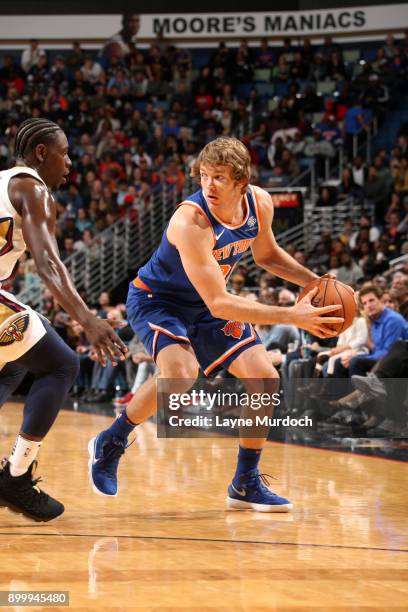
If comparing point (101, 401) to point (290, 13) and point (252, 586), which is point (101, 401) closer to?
A: point (252, 586)

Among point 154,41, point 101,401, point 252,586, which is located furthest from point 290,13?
point 252,586

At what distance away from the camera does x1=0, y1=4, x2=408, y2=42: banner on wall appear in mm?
18562

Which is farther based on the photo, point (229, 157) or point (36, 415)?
point (229, 157)

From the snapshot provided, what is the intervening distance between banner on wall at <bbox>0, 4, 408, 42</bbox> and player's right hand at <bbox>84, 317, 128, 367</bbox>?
53.4ft

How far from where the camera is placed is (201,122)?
702 inches

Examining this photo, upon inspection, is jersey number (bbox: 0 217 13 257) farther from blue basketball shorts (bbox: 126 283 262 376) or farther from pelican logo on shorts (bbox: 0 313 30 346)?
blue basketball shorts (bbox: 126 283 262 376)

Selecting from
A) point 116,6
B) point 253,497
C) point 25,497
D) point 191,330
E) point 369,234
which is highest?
point 116,6

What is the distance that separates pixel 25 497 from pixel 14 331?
815 millimetres

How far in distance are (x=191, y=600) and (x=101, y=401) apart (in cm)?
882

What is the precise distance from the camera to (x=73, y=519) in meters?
4.46

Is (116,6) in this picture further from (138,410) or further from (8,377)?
(8,377)

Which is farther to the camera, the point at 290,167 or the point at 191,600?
the point at 290,167

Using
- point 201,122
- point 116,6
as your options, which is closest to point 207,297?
point 201,122

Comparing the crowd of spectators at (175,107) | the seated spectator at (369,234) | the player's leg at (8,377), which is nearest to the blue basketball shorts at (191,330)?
the player's leg at (8,377)
